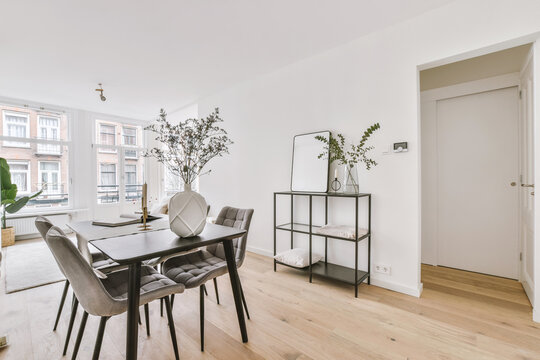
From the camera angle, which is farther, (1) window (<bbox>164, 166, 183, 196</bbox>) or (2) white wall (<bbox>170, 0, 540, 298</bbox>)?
(1) window (<bbox>164, 166, 183, 196</bbox>)

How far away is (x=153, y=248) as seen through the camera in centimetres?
141

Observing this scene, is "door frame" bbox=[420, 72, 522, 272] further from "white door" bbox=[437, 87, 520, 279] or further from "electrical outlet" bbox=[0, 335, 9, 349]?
"electrical outlet" bbox=[0, 335, 9, 349]

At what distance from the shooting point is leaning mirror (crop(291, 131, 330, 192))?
2.98m

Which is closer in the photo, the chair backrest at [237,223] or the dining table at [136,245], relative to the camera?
the dining table at [136,245]

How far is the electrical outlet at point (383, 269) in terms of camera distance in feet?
8.58

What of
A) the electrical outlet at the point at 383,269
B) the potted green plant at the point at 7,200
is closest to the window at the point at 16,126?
the potted green plant at the point at 7,200

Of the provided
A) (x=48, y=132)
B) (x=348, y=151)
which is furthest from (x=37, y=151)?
(x=348, y=151)

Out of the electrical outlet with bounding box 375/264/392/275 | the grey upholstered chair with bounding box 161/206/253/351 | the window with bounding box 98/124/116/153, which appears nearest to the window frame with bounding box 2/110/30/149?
the window with bounding box 98/124/116/153

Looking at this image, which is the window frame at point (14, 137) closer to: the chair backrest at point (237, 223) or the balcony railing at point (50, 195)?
the balcony railing at point (50, 195)

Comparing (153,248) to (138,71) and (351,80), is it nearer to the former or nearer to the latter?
(351,80)

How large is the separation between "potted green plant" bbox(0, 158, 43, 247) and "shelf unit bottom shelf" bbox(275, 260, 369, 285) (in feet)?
16.3

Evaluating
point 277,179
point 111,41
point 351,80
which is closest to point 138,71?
point 111,41

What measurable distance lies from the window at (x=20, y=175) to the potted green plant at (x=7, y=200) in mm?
477

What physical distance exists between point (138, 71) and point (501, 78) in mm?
4480
